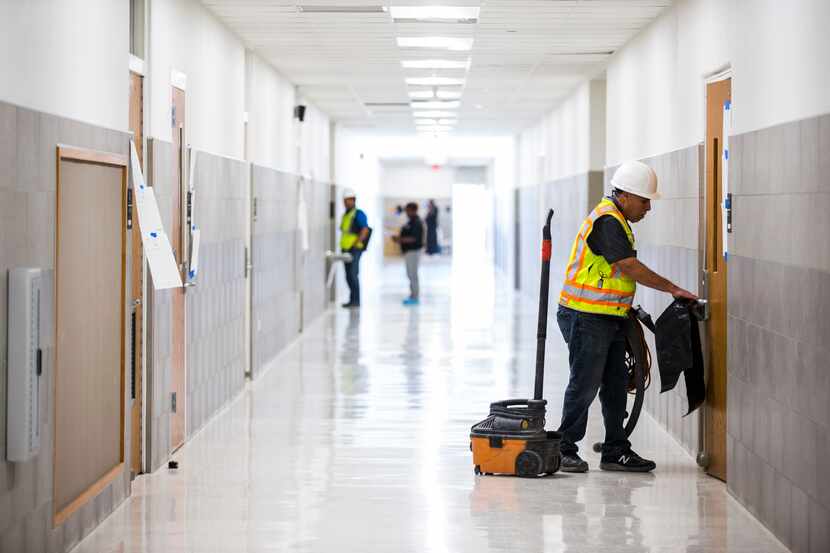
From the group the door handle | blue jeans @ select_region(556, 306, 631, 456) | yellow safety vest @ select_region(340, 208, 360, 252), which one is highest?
yellow safety vest @ select_region(340, 208, 360, 252)

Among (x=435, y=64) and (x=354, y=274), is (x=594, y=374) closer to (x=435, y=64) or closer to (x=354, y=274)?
(x=435, y=64)

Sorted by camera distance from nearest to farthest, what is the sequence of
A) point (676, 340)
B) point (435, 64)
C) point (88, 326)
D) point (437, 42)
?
point (88, 326) → point (676, 340) → point (437, 42) → point (435, 64)

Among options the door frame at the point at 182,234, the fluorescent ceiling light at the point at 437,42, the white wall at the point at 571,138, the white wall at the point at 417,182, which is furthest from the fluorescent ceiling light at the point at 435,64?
the white wall at the point at 417,182

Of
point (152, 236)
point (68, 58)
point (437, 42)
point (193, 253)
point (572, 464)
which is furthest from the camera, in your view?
point (437, 42)

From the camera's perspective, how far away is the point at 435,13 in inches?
313

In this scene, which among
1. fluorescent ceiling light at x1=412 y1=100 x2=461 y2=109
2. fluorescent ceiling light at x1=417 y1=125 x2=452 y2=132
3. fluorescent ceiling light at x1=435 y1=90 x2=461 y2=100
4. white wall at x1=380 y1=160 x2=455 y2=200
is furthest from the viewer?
white wall at x1=380 y1=160 x2=455 y2=200

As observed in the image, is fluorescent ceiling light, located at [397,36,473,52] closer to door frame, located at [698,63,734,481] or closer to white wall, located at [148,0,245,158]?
white wall, located at [148,0,245,158]

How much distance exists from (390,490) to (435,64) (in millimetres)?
5550

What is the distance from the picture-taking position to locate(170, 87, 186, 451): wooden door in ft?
22.2

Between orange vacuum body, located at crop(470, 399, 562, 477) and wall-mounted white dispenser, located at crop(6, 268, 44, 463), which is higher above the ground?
wall-mounted white dispenser, located at crop(6, 268, 44, 463)

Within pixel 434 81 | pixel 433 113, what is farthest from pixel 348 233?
pixel 434 81

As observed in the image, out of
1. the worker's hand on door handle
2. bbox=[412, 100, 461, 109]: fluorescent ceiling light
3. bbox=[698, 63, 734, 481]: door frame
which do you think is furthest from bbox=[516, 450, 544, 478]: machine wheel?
bbox=[412, 100, 461, 109]: fluorescent ceiling light

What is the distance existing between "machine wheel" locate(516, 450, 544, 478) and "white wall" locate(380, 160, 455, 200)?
28.2 meters

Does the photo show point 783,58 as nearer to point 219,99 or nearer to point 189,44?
point 189,44
